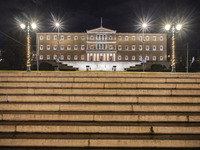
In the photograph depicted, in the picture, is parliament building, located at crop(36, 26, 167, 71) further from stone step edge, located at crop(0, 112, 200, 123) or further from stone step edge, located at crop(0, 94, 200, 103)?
stone step edge, located at crop(0, 112, 200, 123)

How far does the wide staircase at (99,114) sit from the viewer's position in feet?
11.7

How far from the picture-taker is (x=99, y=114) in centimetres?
425

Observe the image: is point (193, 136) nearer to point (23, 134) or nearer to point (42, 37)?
point (23, 134)

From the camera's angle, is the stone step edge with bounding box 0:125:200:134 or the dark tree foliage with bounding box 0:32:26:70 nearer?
the stone step edge with bounding box 0:125:200:134

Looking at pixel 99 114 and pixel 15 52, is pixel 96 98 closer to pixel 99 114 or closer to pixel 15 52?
pixel 99 114

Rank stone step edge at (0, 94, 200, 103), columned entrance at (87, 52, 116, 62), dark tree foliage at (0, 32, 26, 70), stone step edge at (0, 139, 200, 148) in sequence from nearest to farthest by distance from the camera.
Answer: stone step edge at (0, 139, 200, 148)
stone step edge at (0, 94, 200, 103)
dark tree foliage at (0, 32, 26, 70)
columned entrance at (87, 52, 116, 62)

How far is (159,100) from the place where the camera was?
16.3 feet

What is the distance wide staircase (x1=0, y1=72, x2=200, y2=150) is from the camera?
141 inches

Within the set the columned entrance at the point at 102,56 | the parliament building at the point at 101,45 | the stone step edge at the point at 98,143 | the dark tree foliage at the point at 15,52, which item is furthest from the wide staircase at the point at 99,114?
the dark tree foliage at the point at 15,52

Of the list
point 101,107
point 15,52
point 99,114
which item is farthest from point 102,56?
point 99,114

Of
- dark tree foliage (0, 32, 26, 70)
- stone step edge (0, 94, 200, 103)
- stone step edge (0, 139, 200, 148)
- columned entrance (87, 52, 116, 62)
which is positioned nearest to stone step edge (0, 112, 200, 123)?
stone step edge (0, 139, 200, 148)

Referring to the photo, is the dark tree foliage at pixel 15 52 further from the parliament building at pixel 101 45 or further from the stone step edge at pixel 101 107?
the stone step edge at pixel 101 107

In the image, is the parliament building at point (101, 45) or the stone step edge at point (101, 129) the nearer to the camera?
the stone step edge at point (101, 129)

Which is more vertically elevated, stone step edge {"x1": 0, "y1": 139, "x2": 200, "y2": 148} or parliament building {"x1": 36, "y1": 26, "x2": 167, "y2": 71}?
parliament building {"x1": 36, "y1": 26, "x2": 167, "y2": 71}
